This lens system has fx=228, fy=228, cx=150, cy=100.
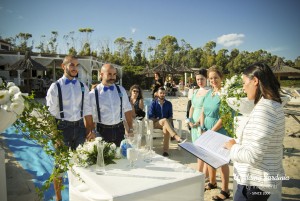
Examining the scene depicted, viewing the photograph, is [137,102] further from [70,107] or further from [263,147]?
[263,147]

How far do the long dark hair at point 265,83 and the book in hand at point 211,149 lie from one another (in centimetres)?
54

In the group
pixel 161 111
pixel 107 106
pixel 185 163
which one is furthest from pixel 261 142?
pixel 161 111

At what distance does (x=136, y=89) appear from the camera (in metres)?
6.09

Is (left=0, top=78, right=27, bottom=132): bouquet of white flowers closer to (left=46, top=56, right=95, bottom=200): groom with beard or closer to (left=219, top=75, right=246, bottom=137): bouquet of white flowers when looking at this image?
(left=46, top=56, right=95, bottom=200): groom with beard

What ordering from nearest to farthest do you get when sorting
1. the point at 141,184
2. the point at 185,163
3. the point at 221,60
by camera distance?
1. the point at 141,184
2. the point at 185,163
3. the point at 221,60

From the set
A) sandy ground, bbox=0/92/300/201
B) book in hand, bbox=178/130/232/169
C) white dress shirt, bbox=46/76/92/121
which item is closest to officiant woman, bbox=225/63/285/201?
book in hand, bbox=178/130/232/169

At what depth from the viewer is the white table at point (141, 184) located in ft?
5.74

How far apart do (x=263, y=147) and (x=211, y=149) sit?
1.94 feet

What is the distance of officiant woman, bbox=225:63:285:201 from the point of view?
151 centimetres

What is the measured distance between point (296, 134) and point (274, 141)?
6839 millimetres

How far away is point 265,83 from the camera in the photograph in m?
1.63

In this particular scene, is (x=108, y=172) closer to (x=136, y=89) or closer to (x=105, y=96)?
(x=105, y=96)

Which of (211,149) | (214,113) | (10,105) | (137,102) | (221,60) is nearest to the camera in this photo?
(10,105)

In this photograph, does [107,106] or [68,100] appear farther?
[107,106]
